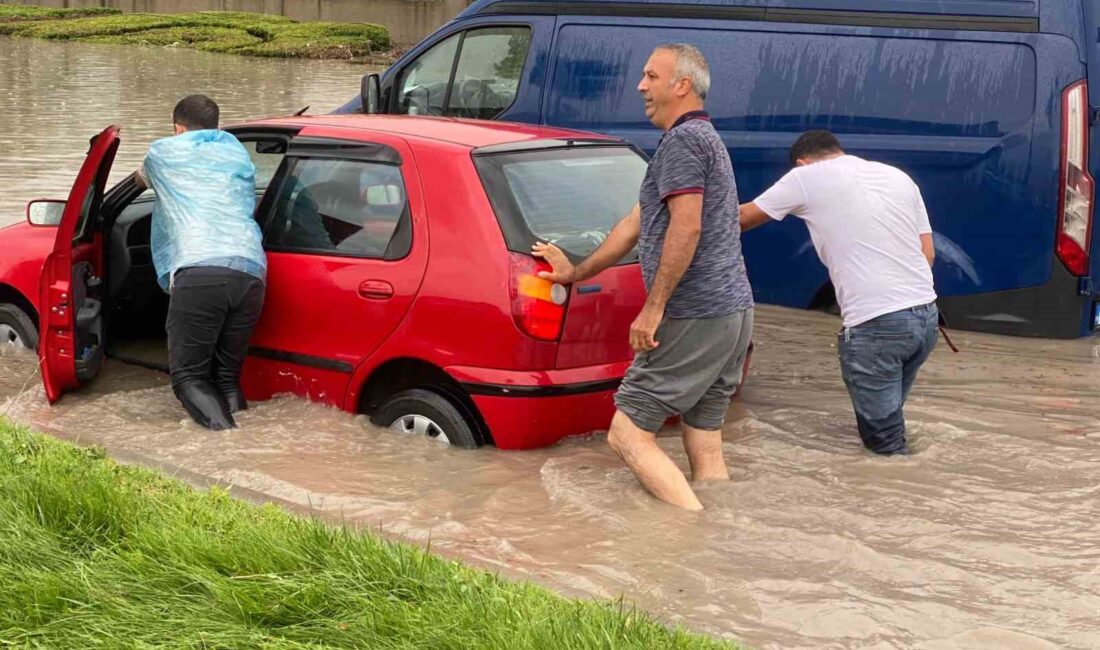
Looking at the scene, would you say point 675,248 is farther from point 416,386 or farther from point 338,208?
point 338,208

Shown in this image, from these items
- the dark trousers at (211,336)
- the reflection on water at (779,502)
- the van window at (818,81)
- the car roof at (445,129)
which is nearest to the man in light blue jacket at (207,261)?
the dark trousers at (211,336)

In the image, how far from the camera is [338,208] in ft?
20.7

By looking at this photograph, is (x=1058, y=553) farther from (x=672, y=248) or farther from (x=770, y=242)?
(x=770, y=242)

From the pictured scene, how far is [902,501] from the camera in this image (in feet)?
18.6

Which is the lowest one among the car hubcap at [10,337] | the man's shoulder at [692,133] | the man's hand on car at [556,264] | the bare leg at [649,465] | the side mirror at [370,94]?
the car hubcap at [10,337]

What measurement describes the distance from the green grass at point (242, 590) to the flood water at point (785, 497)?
0.47m

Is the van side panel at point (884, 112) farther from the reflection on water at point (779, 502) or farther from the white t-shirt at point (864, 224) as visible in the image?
the white t-shirt at point (864, 224)

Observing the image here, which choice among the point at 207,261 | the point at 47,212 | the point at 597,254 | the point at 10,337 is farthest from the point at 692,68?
the point at 10,337

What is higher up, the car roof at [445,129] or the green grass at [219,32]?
the car roof at [445,129]

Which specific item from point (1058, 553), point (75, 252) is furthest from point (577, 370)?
point (75, 252)

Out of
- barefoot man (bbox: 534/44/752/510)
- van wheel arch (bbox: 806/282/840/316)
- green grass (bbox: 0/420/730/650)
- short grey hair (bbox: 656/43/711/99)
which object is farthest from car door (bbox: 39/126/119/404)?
van wheel arch (bbox: 806/282/840/316)

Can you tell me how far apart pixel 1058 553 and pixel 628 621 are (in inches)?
77.3

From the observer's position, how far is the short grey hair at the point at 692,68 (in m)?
5.15

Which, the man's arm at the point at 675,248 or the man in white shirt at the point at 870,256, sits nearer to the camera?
the man's arm at the point at 675,248
